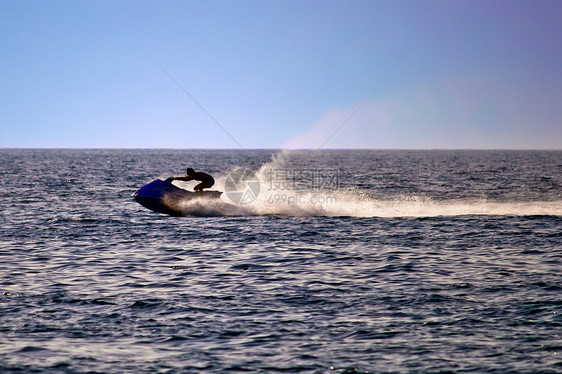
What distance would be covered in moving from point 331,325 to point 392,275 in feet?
16.9

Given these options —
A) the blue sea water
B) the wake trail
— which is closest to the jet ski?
the wake trail

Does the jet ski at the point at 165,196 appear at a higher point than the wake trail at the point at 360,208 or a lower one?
higher

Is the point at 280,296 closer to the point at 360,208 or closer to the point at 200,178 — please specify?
the point at 200,178

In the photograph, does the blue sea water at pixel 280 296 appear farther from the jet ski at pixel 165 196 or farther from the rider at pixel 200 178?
the rider at pixel 200 178

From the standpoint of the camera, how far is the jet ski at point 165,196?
29.2m

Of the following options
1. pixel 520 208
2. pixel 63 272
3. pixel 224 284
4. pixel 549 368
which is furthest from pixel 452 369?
pixel 520 208

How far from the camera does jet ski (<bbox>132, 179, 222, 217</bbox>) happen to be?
29.2 m

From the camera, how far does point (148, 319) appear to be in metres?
12.3

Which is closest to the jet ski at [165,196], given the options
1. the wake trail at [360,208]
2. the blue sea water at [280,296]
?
the wake trail at [360,208]

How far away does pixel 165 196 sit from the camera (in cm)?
2939

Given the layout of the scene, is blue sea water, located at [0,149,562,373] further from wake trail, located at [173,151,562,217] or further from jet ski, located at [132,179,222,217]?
wake trail, located at [173,151,562,217]

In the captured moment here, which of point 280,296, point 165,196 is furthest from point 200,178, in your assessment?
point 280,296

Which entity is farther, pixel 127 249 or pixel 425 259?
pixel 127 249

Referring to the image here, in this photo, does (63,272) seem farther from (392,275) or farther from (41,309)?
(392,275)
